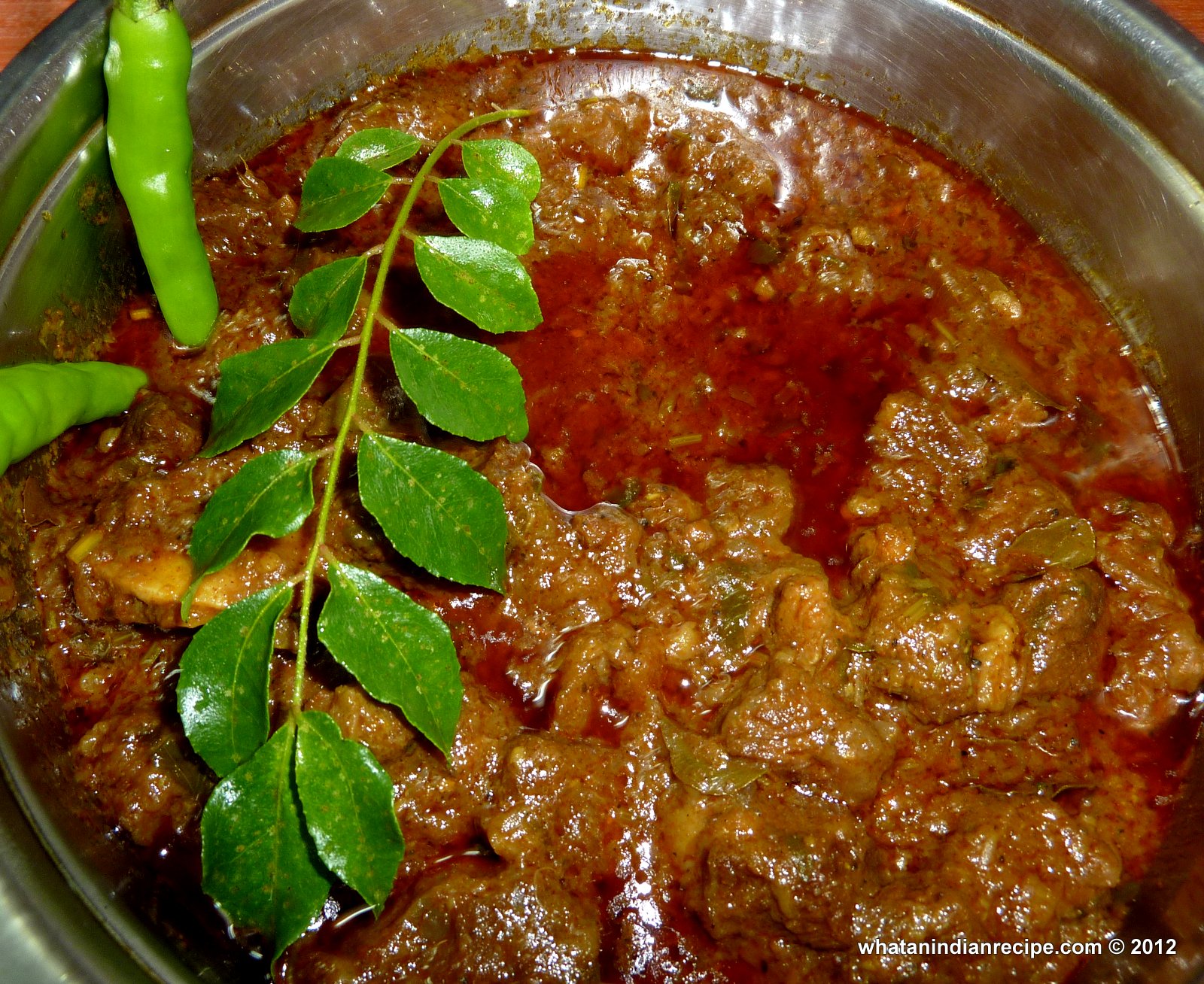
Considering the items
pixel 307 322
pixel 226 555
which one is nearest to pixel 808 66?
pixel 307 322

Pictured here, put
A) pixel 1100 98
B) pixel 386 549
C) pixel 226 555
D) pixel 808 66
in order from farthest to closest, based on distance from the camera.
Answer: pixel 808 66
pixel 1100 98
pixel 386 549
pixel 226 555

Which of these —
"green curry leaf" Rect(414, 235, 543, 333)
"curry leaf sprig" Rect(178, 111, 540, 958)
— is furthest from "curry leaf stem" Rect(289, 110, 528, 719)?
"green curry leaf" Rect(414, 235, 543, 333)

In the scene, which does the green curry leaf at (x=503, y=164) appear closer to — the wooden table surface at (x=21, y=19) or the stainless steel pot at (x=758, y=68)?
the stainless steel pot at (x=758, y=68)

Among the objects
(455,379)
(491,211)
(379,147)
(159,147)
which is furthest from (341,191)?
(455,379)

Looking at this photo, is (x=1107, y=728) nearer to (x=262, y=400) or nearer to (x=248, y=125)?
(x=262, y=400)

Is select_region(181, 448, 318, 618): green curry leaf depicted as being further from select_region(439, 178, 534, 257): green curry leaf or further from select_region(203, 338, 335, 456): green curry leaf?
select_region(439, 178, 534, 257): green curry leaf

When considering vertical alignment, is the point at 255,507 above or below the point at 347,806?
above

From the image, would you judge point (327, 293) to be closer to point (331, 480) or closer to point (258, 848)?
point (331, 480)
